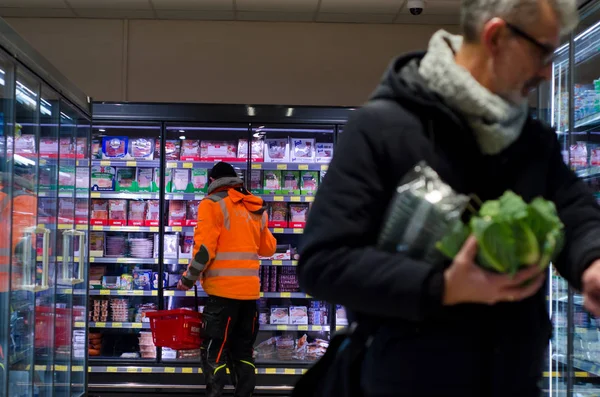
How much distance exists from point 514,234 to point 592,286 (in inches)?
11.0

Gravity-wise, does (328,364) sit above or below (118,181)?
below

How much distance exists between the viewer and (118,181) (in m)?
6.12

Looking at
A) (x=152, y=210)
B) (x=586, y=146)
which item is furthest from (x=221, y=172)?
(x=586, y=146)

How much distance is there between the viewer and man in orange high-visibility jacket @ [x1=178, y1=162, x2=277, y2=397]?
5016 mm

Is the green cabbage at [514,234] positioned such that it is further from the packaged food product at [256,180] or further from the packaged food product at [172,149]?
the packaged food product at [172,149]

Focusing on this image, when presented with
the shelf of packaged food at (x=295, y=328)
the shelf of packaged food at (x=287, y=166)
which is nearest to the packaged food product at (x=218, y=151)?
the shelf of packaged food at (x=287, y=166)

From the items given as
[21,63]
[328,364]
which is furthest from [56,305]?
[328,364]

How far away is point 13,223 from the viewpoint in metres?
3.22

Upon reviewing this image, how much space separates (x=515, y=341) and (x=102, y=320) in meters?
5.46

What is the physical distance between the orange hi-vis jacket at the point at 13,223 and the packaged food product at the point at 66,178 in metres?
0.68

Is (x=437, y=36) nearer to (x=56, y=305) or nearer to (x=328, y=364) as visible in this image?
(x=328, y=364)

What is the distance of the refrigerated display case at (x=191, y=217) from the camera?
5770 mm

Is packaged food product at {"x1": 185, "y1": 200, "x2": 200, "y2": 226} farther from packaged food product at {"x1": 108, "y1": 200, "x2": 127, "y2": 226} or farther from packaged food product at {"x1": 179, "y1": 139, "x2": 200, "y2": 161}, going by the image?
packaged food product at {"x1": 108, "y1": 200, "x2": 127, "y2": 226}

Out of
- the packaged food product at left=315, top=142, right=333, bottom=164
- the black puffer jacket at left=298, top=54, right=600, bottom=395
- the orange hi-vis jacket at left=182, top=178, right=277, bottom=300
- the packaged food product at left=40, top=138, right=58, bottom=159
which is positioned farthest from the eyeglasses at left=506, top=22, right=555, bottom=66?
the packaged food product at left=315, top=142, right=333, bottom=164
